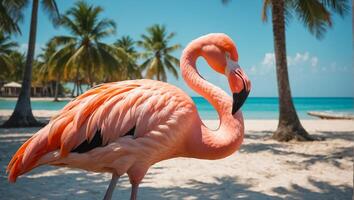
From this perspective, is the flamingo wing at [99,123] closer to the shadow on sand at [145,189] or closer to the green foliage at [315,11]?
the shadow on sand at [145,189]

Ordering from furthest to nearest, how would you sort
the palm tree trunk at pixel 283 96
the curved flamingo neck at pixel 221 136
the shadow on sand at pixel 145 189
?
1. the palm tree trunk at pixel 283 96
2. the shadow on sand at pixel 145 189
3. the curved flamingo neck at pixel 221 136

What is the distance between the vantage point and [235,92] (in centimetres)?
175

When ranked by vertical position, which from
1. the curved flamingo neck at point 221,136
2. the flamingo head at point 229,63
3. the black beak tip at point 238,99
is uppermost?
the flamingo head at point 229,63

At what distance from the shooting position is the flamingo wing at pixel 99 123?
1.71 m

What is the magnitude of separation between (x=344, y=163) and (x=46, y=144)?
248 inches

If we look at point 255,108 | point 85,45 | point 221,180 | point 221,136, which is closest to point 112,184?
point 221,136

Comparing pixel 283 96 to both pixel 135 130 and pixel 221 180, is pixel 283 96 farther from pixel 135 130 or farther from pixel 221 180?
pixel 135 130

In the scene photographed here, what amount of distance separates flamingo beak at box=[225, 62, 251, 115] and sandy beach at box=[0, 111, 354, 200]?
9.11 feet

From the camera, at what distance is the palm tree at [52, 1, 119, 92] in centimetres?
2158

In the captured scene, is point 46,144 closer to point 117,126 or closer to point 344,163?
point 117,126

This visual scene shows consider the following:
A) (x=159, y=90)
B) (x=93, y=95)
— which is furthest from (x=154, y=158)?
(x=93, y=95)

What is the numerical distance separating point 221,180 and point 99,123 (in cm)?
377

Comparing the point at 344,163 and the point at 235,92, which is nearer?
the point at 235,92

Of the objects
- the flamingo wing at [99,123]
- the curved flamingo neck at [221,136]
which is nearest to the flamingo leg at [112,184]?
the flamingo wing at [99,123]
